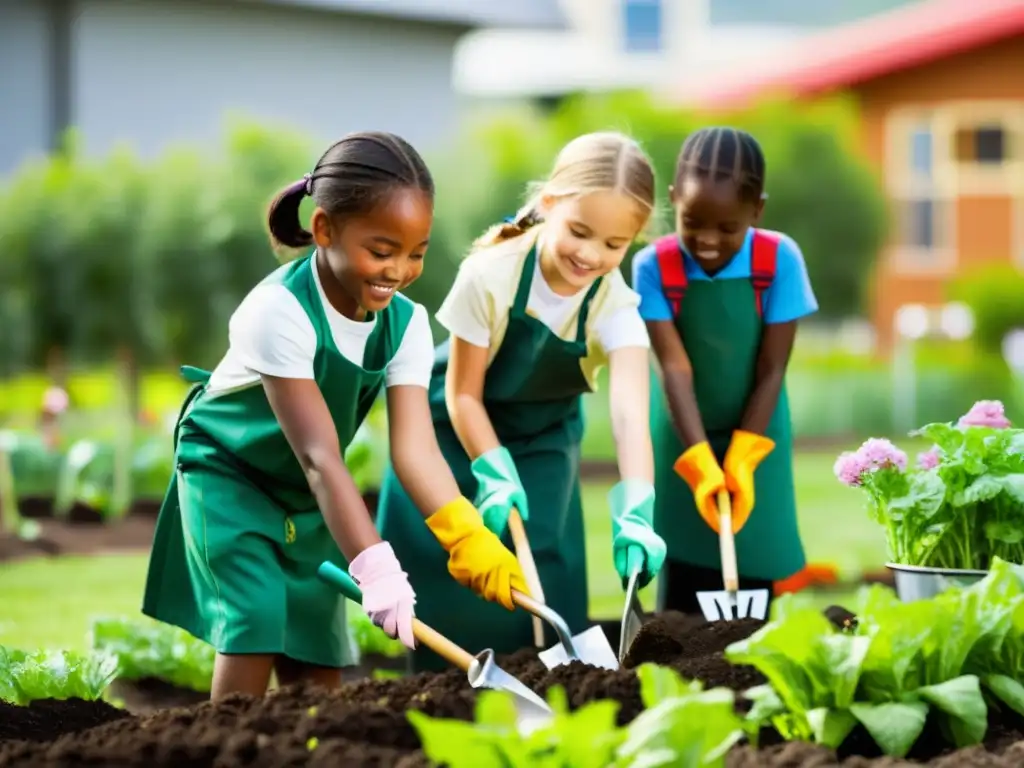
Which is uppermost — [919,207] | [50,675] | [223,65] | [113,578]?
[223,65]

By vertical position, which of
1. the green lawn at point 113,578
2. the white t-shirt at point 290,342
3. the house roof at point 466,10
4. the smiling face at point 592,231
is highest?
the house roof at point 466,10

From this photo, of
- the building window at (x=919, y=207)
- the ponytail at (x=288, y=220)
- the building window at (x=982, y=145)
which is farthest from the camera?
the building window at (x=919, y=207)

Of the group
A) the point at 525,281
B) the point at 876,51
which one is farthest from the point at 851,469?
the point at 876,51

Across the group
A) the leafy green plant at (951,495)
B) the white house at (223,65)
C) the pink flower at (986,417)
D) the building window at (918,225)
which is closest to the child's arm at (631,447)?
the leafy green plant at (951,495)

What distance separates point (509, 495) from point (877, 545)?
4.57 meters

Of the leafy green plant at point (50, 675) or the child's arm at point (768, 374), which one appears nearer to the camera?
the leafy green plant at point (50, 675)

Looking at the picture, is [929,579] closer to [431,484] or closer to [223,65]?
[431,484]

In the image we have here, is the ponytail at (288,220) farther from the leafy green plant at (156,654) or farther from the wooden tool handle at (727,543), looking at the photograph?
the leafy green plant at (156,654)

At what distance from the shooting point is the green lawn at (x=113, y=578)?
5281 mm

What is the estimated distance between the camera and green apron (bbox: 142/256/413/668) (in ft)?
10.3

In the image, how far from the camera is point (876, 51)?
59.4 feet

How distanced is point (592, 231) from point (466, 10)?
12.3 meters

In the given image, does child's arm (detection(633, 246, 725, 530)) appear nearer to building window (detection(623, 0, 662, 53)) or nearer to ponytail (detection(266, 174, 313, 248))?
ponytail (detection(266, 174, 313, 248))

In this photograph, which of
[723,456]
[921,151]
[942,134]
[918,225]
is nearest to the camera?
[723,456]
